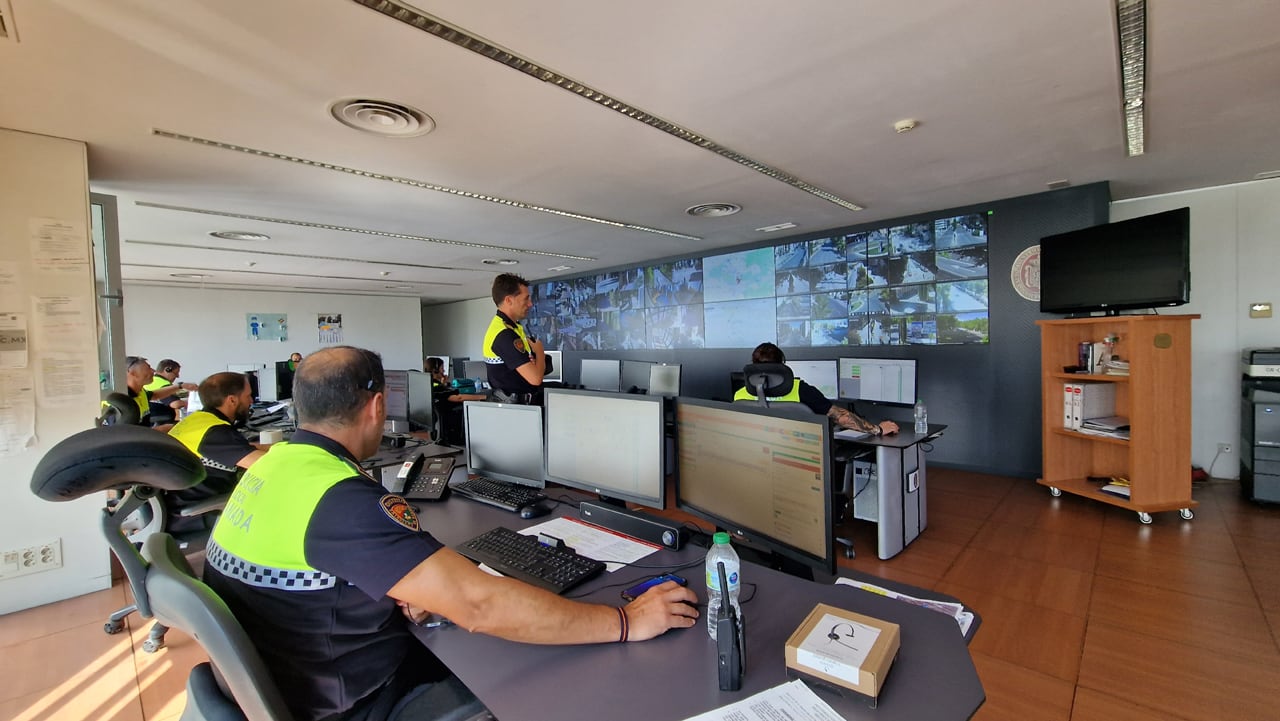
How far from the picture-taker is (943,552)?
3.33 m

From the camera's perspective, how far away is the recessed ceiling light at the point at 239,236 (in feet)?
17.5

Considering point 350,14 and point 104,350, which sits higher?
point 350,14

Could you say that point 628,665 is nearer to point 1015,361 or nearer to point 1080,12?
point 1080,12

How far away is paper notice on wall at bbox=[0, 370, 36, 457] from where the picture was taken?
2.83 m

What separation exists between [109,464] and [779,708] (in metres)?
1.32

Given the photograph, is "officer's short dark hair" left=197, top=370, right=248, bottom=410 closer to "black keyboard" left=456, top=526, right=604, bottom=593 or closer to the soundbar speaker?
"black keyboard" left=456, top=526, right=604, bottom=593

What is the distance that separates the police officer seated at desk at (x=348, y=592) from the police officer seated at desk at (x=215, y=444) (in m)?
1.74

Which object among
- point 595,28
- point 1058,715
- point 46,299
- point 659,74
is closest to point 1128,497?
point 1058,715

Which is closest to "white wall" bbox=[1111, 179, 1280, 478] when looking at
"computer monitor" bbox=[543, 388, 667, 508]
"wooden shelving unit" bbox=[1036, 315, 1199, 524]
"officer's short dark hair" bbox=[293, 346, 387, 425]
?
"wooden shelving unit" bbox=[1036, 315, 1199, 524]

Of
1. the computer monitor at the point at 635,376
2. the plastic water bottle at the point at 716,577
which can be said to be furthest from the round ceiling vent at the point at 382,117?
the computer monitor at the point at 635,376

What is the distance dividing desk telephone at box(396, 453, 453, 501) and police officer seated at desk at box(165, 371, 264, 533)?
0.78m

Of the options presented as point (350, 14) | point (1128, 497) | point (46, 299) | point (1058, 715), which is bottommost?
point (1058, 715)

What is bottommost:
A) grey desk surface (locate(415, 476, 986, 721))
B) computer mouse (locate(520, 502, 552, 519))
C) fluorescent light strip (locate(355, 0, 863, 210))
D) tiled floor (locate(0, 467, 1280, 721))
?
tiled floor (locate(0, 467, 1280, 721))

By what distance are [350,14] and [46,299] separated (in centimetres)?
268
